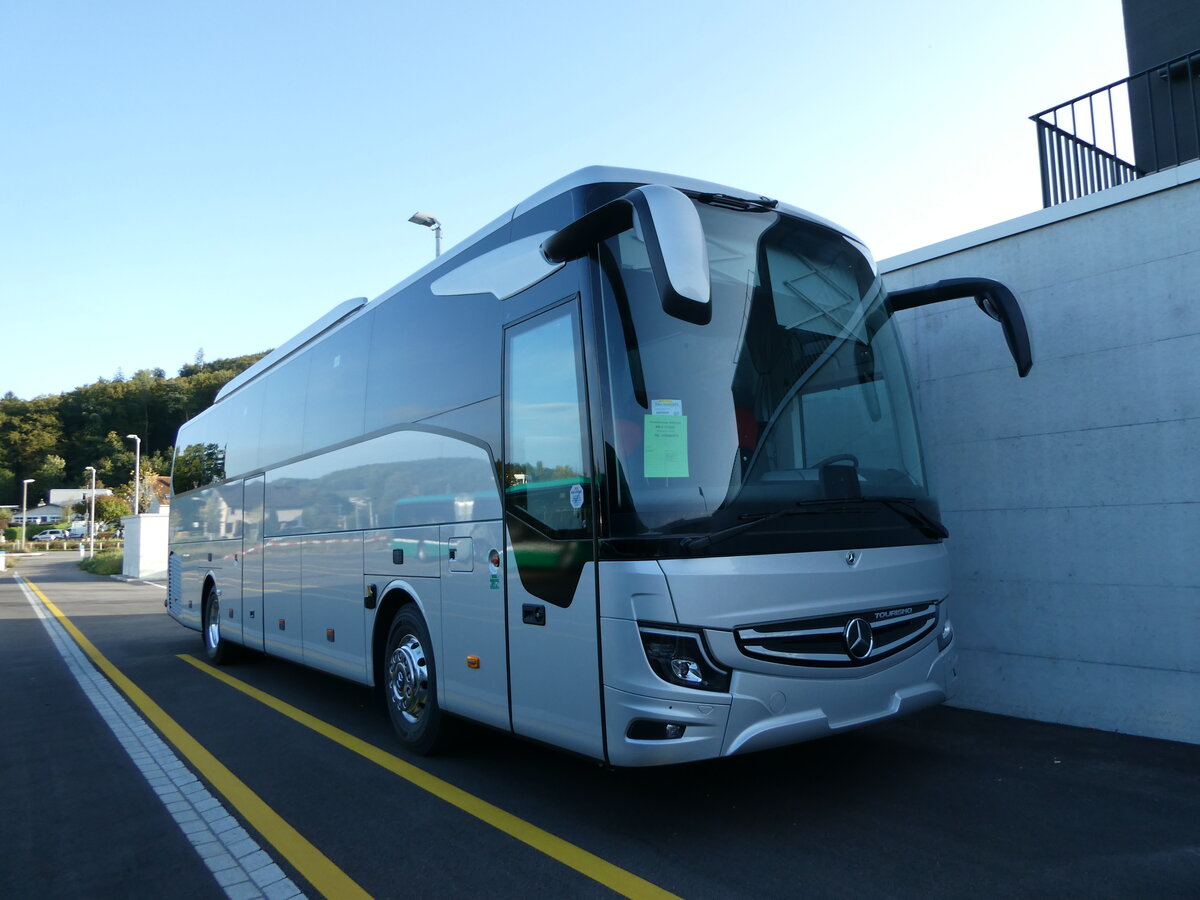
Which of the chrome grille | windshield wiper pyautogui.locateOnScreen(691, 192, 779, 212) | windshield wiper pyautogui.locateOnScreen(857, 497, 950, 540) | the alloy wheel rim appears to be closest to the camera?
the chrome grille

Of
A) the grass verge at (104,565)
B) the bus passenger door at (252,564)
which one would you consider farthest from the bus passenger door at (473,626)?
the grass verge at (104,565)

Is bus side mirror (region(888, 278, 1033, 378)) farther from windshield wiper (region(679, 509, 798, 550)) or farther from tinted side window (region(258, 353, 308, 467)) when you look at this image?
tinted side window (region(258, 353, 308, 467))

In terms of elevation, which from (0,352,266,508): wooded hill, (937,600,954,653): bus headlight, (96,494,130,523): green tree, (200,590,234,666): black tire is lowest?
(200,590,234,666): black tire

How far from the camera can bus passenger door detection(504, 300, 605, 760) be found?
4176mm

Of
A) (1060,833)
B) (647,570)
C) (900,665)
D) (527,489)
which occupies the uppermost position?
(527,489)

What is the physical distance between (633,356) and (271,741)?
4428 millimetres

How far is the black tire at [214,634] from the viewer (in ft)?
35.3

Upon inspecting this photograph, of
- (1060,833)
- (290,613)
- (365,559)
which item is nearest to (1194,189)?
(1060,833)

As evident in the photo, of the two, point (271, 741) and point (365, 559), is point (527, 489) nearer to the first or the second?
point (365, 559)

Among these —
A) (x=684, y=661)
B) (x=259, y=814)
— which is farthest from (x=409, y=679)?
(x=684, y=661)

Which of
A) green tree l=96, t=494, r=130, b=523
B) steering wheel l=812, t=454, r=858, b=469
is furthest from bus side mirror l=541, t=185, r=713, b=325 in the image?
green tree l=96, t=494, r=130, b=523

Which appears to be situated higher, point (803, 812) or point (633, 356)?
point (633, 356)

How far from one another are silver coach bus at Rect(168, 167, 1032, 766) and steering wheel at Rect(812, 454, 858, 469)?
18 mm

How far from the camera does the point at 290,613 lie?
8.37 m
